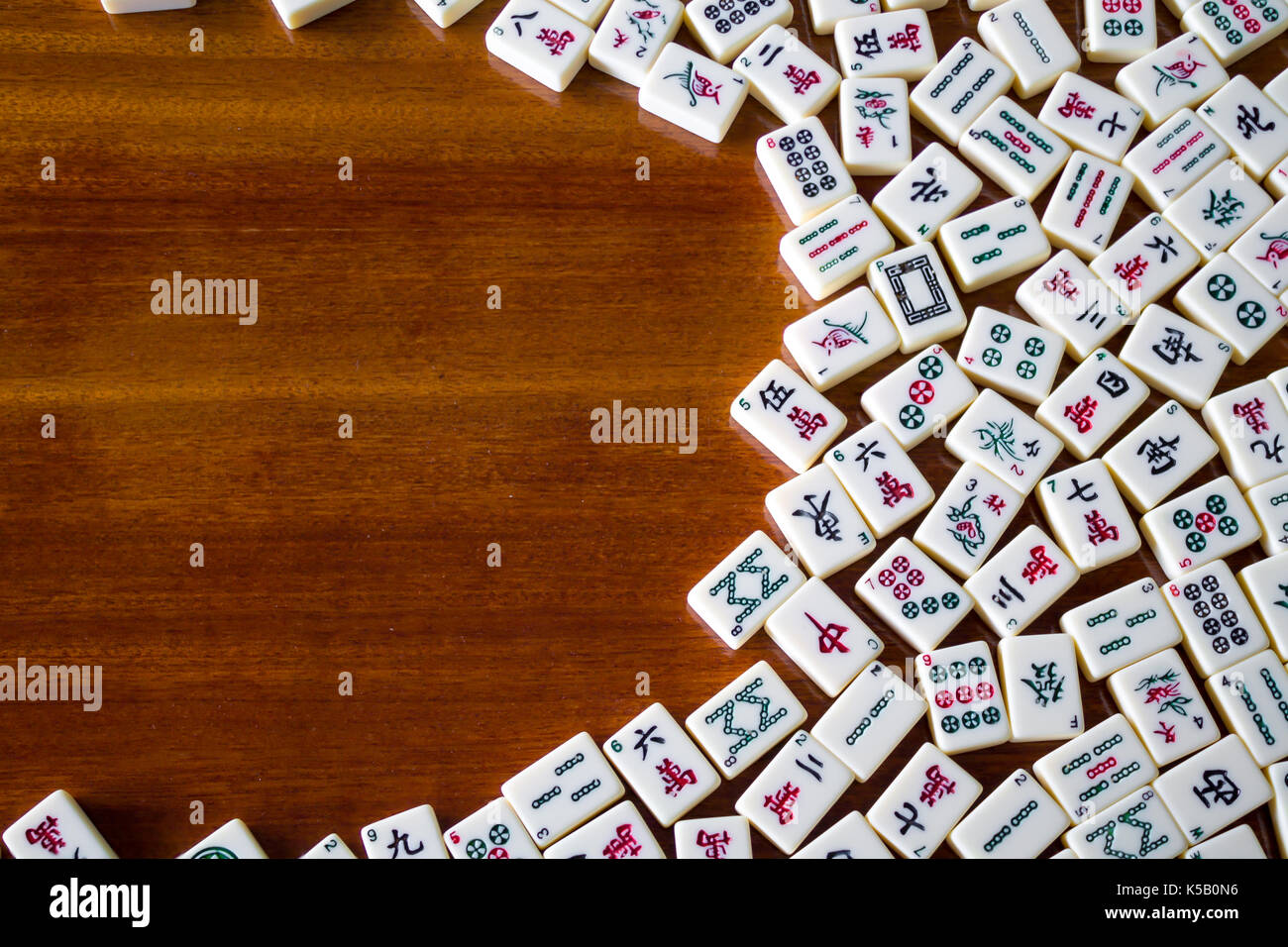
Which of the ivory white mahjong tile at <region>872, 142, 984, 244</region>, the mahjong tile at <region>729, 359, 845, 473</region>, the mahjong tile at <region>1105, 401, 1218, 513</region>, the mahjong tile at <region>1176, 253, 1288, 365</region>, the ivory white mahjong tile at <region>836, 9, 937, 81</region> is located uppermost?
the ivory white mahjong tile at <region>836, 9, 937, 81</region>

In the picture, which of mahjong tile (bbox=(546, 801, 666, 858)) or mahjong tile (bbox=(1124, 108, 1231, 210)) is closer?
mahjong tile (bbox=(546, 801, 666, 858))

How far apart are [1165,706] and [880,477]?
1.38ft

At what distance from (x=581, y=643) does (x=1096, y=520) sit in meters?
0.63

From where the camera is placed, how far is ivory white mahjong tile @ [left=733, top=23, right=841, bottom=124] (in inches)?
56.9

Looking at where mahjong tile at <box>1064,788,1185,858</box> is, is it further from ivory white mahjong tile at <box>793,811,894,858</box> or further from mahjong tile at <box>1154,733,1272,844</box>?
ivory white mahjong tile at <box>793,811,894,858</box>

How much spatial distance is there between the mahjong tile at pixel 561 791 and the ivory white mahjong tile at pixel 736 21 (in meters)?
0.91

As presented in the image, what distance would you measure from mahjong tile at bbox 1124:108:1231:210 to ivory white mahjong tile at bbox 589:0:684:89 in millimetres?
615

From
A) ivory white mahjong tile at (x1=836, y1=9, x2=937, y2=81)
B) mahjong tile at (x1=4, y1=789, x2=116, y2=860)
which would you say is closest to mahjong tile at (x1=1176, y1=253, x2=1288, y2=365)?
ivory white mahjong tile at (x1=836, y1=9, x2=937, y2=81)

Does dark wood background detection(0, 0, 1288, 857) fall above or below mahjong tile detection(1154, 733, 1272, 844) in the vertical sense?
above

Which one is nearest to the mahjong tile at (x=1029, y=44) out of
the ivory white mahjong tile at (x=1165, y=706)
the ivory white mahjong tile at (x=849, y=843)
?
the ivory white mahjong tile at (x=1165, y=706)

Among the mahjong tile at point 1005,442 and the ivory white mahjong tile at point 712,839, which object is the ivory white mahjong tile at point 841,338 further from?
the ivory white mahjong tile at point 712,839

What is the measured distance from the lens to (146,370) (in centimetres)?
138

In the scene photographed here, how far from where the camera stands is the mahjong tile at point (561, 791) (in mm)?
1283

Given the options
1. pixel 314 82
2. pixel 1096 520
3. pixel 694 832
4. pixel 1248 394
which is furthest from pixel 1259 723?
pixel 314 82
